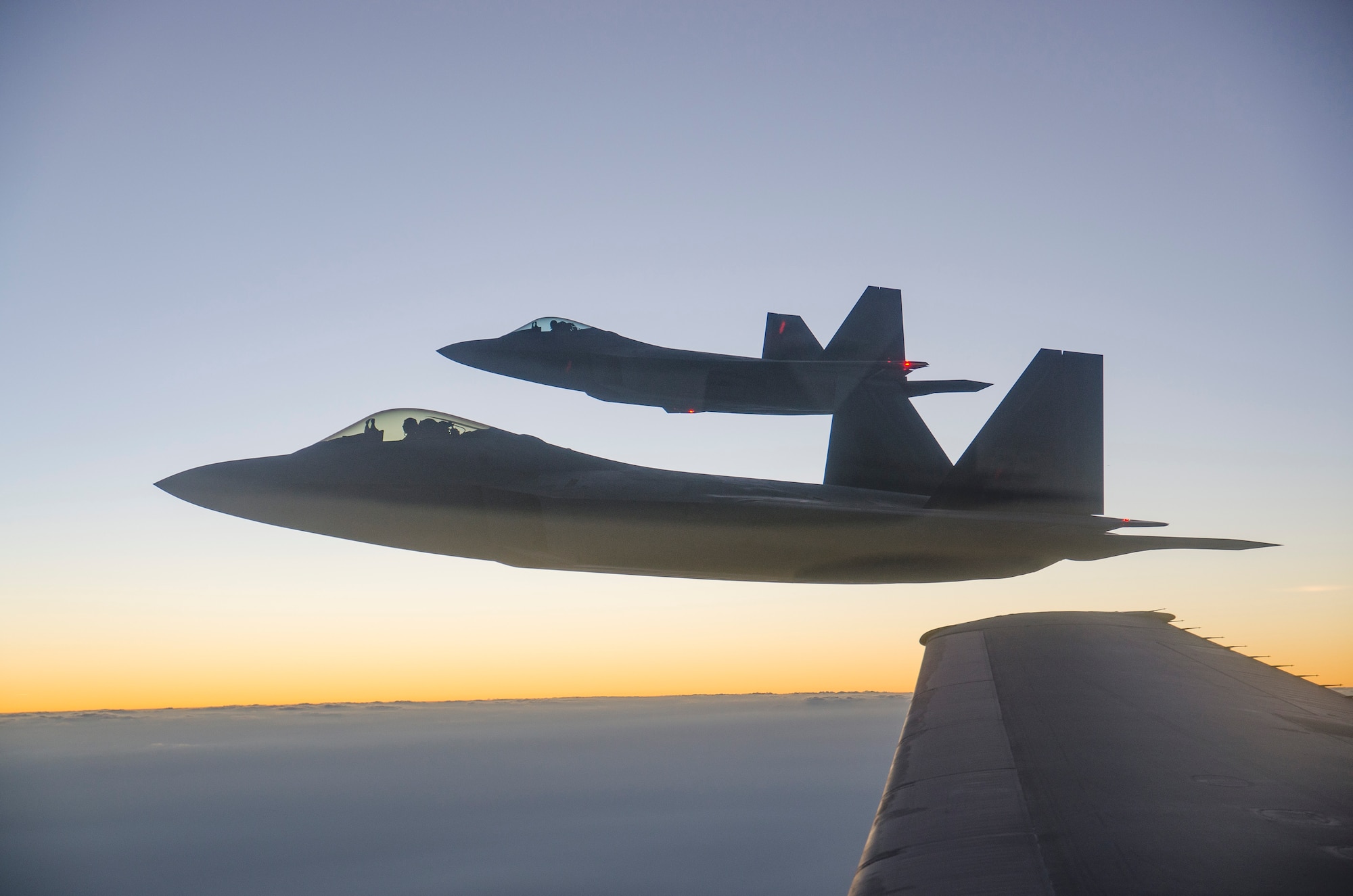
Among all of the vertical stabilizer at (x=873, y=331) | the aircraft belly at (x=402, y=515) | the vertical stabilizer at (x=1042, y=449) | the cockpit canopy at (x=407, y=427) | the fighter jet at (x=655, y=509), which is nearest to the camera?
the aircraft belly at (x=402, y=515)

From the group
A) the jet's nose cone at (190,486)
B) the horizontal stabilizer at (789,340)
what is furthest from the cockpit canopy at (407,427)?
the horizontal stabilizer at (789,340)

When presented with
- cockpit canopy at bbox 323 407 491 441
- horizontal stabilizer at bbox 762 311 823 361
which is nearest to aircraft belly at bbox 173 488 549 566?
cockpit canopy at bbox 323 407 491 441

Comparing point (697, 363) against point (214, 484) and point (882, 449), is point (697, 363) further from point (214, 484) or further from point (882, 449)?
point (214, 484)

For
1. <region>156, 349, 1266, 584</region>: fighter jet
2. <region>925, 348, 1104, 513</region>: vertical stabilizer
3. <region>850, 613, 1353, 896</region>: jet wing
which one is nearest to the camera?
<region>850, 613, 1353, 896</region>: jet wing

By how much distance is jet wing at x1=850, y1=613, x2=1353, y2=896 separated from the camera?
3.57 m

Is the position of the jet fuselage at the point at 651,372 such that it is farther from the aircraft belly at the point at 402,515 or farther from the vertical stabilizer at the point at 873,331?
the aircraft belly at the point at 402,515

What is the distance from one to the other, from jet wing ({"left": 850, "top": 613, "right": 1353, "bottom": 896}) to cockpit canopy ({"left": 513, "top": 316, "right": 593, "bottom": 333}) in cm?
2357

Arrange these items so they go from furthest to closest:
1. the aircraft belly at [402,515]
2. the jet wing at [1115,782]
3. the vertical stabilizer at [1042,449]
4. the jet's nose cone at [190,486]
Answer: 1. the vertical stabilizer at [1042,449]
2. the aircraft belly at [402,515]
3. the jet's nose cone at [190,486]
4. the jet wing at [1115,782]

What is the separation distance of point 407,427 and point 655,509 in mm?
5070

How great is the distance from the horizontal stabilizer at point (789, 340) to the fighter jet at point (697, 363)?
4 cm

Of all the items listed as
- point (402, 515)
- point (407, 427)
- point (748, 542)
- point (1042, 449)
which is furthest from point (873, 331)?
point (402, 515)

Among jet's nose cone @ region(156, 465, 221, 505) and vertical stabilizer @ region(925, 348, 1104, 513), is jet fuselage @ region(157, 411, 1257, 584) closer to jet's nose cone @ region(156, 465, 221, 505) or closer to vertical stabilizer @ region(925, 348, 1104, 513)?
jet's nose cone @ region(156, 465, 221, 505)

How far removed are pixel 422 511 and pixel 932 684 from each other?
28.6ft

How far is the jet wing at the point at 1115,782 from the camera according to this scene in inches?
141
